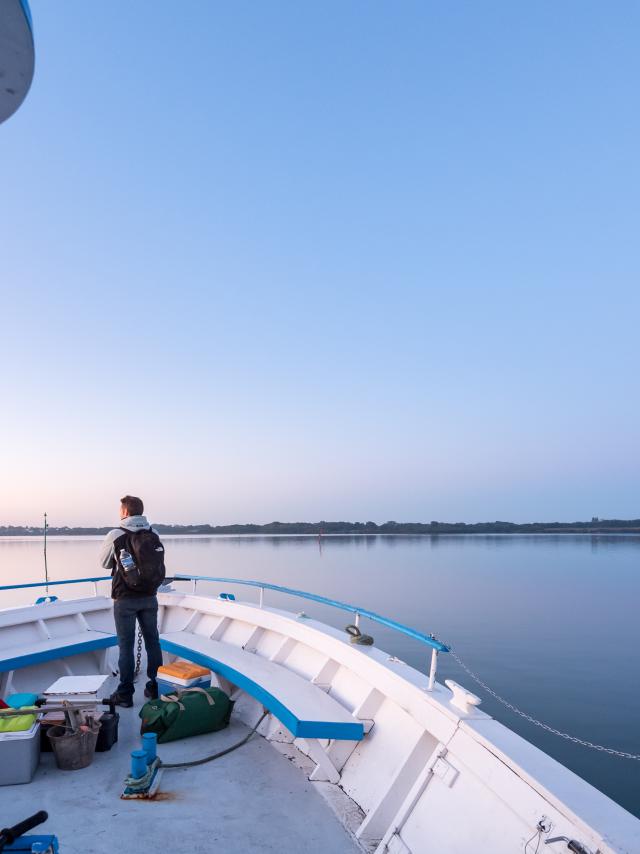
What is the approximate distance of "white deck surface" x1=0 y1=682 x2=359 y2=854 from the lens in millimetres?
2740

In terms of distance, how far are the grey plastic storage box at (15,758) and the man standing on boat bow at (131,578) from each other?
1053mm

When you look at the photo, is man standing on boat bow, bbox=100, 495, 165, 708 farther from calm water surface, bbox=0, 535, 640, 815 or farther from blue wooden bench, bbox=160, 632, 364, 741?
calm water surface, bbox=0, 535, 640, 815

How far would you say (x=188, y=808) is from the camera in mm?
3062

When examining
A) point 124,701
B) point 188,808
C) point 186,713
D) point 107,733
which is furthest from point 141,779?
point 124,701

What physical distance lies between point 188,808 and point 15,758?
3.79 feet

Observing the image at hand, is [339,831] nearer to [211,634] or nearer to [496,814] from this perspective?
[496,814]

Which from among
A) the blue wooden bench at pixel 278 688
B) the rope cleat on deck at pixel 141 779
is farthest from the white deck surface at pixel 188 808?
the blue wooden bench at pixel 278 688

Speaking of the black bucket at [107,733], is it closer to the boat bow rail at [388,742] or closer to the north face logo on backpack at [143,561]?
the boat bow rail at [388,742]

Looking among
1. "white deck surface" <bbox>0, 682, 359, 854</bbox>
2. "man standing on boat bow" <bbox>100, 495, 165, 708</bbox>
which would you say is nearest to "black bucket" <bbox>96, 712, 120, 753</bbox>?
"white deck surface" <bbox>0, 682, 359, 854</bbox>

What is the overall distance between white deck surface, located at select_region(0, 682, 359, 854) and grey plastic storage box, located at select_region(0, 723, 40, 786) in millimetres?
61

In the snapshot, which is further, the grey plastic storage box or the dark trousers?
the dark trousers

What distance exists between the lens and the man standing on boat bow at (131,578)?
173 inches

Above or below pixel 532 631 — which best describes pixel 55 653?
above

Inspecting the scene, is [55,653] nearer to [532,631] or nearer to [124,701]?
[124,701]
